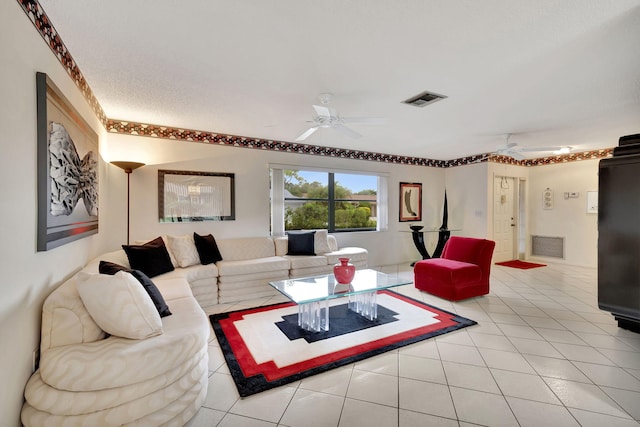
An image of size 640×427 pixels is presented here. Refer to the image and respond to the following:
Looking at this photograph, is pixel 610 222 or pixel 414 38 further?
pixel 414 38

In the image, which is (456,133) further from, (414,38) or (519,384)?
(519,384)

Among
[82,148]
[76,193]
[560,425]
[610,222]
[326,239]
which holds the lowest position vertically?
[560,425]

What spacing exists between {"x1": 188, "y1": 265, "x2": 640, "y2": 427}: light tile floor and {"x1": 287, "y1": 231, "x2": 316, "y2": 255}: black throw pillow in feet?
6.76

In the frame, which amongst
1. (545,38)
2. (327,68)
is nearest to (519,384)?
(545,38)

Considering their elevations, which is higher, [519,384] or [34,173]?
[34,173]

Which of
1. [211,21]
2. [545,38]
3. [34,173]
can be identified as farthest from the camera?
[545,38]

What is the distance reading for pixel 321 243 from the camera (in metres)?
4.84

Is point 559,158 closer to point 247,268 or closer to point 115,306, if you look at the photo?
point 247,268

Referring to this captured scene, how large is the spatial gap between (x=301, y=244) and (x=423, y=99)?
2.71 meters

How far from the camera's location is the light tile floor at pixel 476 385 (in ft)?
5.66

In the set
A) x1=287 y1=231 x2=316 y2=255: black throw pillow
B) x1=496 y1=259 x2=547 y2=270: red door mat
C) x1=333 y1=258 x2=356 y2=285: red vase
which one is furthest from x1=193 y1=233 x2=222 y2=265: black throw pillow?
x1=496 y1=259 x2=547 y2=270: red door mat

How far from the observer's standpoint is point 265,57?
218cm

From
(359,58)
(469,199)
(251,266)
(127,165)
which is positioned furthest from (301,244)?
(469,199)

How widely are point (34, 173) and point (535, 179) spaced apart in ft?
27.6
